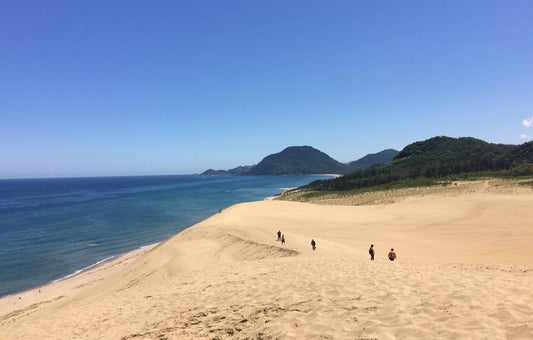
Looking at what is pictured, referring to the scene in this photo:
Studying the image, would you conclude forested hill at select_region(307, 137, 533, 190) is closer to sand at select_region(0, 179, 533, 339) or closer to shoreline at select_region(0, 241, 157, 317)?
sand at select_region(0, 179, 533, 339)

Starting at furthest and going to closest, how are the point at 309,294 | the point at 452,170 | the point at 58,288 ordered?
1. the point at 452,170
2. the point at 58,288
3. the point at 309,294

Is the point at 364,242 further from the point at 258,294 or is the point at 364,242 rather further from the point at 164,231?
the point at 164,231

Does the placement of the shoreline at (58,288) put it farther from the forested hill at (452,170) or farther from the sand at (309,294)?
the forested hill at (452,170)

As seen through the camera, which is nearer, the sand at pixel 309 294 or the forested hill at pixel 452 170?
the sand at pixel 309 294

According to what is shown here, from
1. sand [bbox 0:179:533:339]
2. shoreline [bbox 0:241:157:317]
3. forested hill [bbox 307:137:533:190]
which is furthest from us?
forested hill [bbox 307:137:533:190]

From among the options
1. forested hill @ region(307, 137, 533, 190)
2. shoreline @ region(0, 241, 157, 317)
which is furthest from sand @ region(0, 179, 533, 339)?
forested hill @ region(307, 137, 533, 190)

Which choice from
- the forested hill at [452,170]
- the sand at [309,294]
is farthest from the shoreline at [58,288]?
the forested hill at [452,170]

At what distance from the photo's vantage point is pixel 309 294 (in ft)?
27.6

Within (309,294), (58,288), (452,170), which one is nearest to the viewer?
(309,294)

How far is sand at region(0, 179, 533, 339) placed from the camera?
5664 mm

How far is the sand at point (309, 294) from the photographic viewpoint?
5.66 m

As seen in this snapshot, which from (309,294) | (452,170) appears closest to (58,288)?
(309,294)

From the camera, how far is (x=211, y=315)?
8.12 metres

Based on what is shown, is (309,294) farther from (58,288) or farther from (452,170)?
(452,170)
